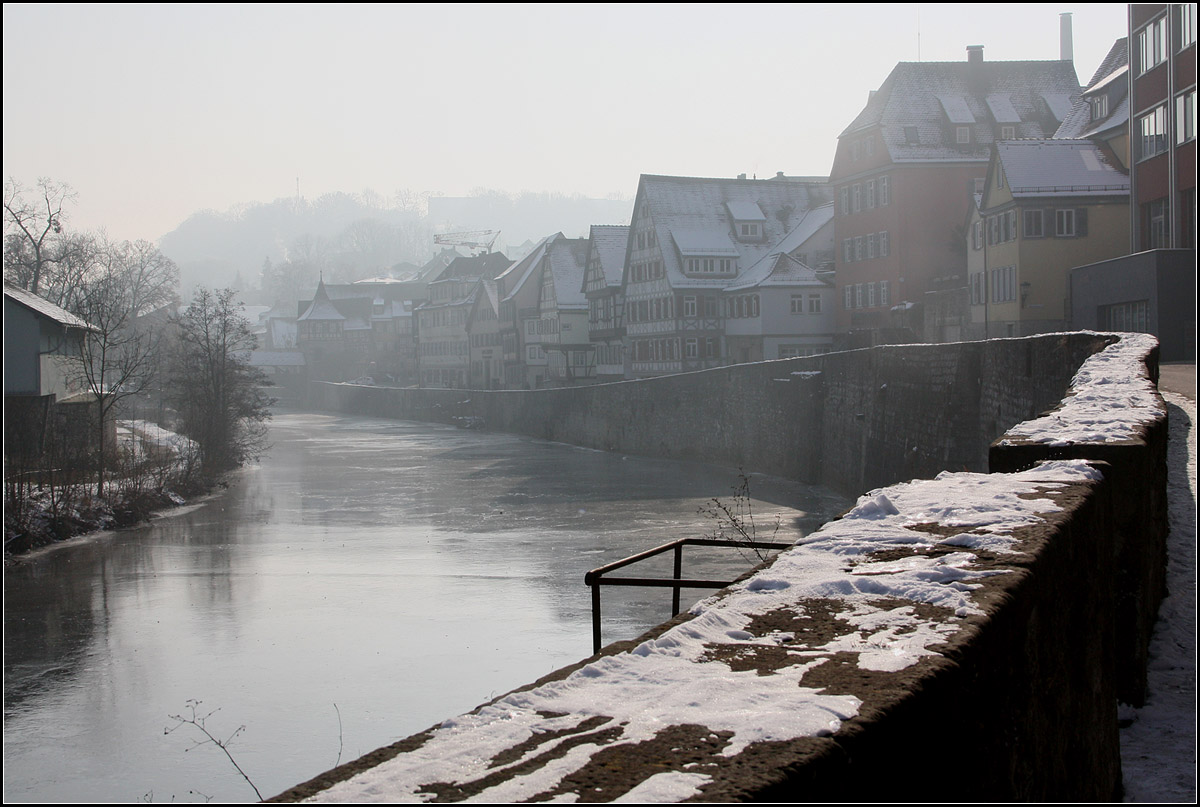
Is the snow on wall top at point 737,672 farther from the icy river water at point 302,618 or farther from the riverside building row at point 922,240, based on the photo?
the riverside building row at point 922,240

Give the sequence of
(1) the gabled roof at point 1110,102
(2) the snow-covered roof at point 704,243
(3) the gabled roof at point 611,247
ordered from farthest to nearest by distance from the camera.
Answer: (3) the gabled roof at point 611,247 < (2) the snow-covered roof at point 704,243 < (1) the gabled roof at point 1110,102

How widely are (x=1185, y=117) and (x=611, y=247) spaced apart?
38.4 metres

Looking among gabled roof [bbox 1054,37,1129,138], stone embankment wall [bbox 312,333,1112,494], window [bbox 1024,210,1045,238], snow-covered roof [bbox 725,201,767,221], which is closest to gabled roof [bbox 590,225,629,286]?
snow-covered roof [bbox 725,201,767,221]

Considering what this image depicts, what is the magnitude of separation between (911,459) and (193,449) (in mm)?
23475

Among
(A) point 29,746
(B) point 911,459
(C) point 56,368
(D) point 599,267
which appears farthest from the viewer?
(D) point 599,267

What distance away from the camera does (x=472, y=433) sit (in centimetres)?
5997

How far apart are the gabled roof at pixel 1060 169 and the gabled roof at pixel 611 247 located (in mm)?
26951

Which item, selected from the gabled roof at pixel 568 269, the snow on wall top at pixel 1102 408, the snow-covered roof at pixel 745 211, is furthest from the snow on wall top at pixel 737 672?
the gabled roof at pixel 568 269

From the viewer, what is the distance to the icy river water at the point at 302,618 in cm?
1139

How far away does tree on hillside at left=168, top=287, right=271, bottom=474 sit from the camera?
41.0m

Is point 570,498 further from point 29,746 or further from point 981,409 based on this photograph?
point 29,746

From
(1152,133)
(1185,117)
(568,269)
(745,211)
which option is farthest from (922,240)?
(568,269)

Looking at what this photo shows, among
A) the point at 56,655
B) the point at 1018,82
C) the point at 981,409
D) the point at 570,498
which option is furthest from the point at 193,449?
the point at 1018,82

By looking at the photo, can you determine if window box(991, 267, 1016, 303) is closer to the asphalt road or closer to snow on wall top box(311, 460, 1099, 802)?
the asphalt road
